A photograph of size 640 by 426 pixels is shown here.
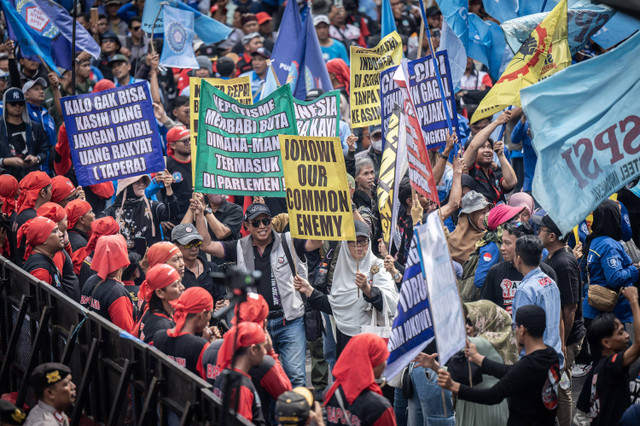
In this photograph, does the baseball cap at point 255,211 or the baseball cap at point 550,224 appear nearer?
the baseball cap at point 550,224

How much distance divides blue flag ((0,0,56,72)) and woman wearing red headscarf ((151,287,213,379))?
23.7 feet

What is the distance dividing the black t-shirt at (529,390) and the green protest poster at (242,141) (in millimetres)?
3804

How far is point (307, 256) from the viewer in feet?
31.8

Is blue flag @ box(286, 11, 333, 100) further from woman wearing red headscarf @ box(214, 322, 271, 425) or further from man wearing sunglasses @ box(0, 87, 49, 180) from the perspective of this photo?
woman wearing red headscarf @ box(214, 322, 271, 425)

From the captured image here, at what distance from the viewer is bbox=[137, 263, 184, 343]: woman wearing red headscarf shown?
7195 mm

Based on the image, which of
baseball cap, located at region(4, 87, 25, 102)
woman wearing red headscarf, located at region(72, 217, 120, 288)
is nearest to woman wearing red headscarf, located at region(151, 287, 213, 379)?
woman wearing red headscarf, located at region(72, 217, 120, 288)

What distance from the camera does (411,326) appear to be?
6.46 meters

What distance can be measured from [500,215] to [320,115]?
3.17 metres

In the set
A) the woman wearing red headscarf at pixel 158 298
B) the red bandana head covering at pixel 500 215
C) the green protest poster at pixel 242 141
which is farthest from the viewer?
the green protest poster at pixel 242 141

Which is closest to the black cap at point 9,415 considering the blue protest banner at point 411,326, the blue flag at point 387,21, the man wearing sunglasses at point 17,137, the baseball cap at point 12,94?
the blue protest banner at point 411,326

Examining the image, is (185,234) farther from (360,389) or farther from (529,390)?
(529,390)

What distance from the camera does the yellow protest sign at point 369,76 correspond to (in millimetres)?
11562

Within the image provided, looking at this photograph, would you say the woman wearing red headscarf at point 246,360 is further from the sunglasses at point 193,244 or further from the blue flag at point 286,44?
the blue flag at point 286,44

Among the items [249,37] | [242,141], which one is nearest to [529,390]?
[242,141]
